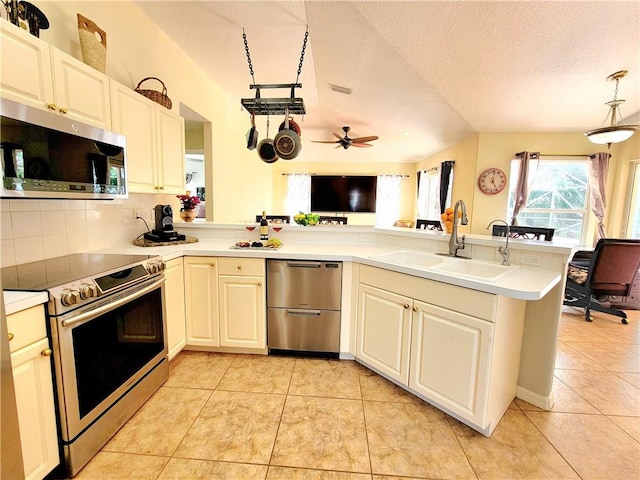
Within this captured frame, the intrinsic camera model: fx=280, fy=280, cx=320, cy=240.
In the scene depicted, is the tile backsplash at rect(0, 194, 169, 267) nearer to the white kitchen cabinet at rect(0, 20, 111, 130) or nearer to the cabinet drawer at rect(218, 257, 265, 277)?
the white kitchen cabinet at rect(0, 20, 111, 130)

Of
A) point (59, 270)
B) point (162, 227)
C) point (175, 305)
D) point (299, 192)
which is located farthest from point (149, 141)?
point (299, 192)

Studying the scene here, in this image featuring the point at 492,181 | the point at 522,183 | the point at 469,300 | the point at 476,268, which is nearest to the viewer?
the point at 469,300

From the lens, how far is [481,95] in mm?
3254

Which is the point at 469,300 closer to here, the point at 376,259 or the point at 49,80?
the point at 376,259

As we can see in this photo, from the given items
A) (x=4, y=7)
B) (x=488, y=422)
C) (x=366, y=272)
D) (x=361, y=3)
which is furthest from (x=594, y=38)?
(x=4, y=7)

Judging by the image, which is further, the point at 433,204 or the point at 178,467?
the point at 433,204

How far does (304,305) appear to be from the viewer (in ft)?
7.33

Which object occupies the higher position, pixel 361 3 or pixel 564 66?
pixel 361 3

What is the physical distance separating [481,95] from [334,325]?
3.11 meters

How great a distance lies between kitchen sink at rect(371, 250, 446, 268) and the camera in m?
2.08

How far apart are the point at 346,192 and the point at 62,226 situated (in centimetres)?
594

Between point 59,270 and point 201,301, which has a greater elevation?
point 59,270

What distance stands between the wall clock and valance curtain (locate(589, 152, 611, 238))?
3.98 feet

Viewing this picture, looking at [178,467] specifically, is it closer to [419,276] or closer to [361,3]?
[419,276]
